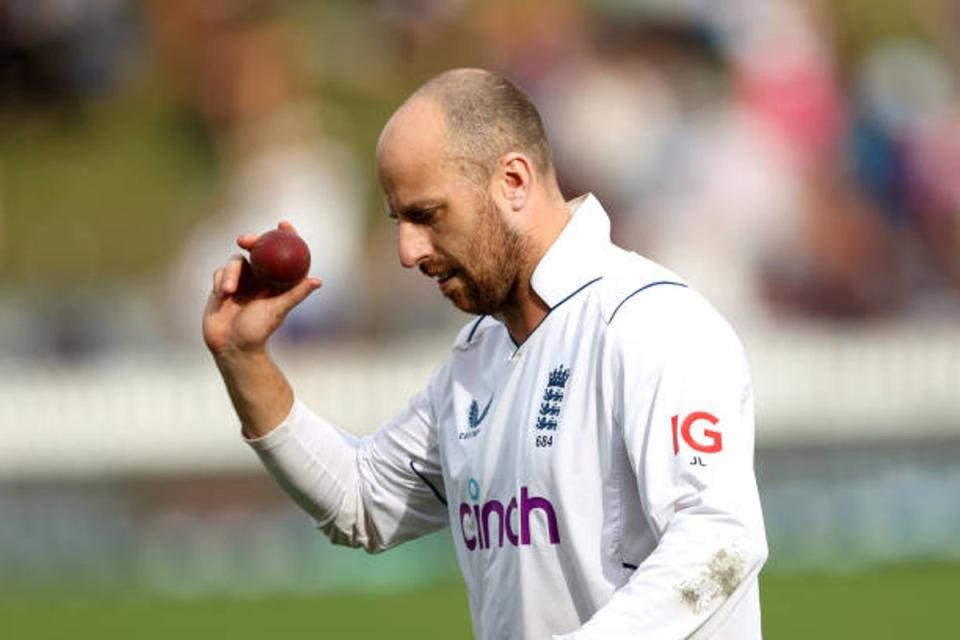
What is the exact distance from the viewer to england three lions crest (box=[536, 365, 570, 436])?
4.68 metres

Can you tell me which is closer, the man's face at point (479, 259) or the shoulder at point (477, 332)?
the man's face at point (479, 259)

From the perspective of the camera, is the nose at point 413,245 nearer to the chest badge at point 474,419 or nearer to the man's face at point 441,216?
the man's face at point 441,216

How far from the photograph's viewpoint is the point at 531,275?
4.92 meters

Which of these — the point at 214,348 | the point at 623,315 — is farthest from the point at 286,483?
the point at 623,315

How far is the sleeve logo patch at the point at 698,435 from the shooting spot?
4.35 meters

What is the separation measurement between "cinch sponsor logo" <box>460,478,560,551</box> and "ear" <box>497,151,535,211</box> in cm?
63

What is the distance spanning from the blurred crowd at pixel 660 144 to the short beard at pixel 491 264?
9427 millimetres

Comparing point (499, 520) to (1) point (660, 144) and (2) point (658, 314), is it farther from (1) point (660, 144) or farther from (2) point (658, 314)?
(1) point (660, 144)

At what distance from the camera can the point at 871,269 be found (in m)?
15.5

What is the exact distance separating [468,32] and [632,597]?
14.1 metres

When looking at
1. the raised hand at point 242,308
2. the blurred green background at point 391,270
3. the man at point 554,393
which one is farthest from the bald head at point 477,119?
the blurred green background at point 391,270

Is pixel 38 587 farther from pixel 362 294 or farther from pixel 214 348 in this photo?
pixel 214 348

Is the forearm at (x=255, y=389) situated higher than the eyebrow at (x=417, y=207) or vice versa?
the eyebrow at (x=417, y=207)

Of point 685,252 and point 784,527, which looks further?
point 685,252
